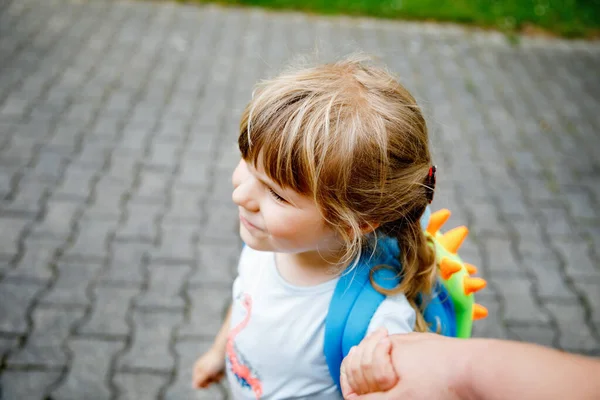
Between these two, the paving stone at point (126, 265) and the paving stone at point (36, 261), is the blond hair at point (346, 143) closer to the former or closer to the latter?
the paving stone at point (126, 265)

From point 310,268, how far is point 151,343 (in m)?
1.54

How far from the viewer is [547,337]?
2842 millimetres

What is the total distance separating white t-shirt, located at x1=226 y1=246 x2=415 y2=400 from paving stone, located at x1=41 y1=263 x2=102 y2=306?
162 centimetres

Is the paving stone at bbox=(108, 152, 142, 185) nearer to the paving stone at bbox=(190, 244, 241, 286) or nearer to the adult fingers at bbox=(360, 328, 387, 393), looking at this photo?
the paving stone at bbox=(190, 244, 241, 286)

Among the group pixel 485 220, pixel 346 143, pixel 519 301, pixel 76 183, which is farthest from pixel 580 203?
pixel 76 183

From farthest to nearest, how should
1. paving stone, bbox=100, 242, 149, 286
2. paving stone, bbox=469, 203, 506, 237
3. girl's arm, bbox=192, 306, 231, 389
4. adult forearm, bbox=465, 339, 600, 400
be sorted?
paving stone, bbox=469, 203, 506, 237 → paving stone, bbox=100, 242, 149, 286 → girl's arm, bbox=192, 306, 231, 389 → adult forearm, bbox=465, 339, 600, 400

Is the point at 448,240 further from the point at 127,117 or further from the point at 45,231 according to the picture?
the point at 127,117

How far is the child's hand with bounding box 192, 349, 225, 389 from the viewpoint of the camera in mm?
1734

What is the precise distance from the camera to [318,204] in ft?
3.71

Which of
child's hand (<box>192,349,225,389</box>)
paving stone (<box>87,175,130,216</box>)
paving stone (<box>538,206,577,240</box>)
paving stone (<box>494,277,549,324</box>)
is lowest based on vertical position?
paving stone (<box>87,175,130,216</box>)

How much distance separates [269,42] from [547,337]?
3962 mm

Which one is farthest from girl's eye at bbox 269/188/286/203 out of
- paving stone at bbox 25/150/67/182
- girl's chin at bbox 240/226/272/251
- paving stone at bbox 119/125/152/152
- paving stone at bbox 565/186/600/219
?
paving stone at bbox 565/186/600/219

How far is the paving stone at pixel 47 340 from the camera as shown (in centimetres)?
247

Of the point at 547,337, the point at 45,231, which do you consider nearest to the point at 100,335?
the point at 45,231
